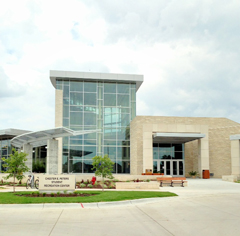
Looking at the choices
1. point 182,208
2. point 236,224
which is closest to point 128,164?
point 182,208

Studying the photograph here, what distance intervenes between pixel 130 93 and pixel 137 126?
6541 mm

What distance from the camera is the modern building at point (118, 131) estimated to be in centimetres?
3862

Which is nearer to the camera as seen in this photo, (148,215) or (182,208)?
(148,215)

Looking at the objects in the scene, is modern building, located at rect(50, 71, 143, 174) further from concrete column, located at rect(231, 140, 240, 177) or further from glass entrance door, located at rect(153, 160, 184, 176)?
concrete column, located at rect(231, 140, 240, 177)

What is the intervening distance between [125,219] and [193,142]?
31.6 m

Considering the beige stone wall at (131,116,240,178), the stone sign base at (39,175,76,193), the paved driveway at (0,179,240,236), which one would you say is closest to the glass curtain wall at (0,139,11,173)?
the beige stone wall at (131,116,240,178)

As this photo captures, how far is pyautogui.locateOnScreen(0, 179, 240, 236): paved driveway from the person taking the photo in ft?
29.8

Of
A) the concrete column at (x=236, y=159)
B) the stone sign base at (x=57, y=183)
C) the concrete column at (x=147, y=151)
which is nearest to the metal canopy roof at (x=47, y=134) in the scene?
the concrete column at (x=147, y=151)

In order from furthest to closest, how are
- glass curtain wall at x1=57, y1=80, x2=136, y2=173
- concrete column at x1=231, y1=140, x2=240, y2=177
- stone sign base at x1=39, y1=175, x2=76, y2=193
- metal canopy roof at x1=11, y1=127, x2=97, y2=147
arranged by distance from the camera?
glass curtain wall at x1=57, y1=80, x2=136, y2=173 → concrete column at x1=231, y1=140, x2=240, y2=177 → metal canopy roof at x1=11, y1=127, x2=97, y2=147 → stone sign base at x1=39, y1=175, x2=76, y2=193

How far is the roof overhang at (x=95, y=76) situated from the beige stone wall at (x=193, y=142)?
20.4 feet

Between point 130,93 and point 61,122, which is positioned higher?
point 130,93

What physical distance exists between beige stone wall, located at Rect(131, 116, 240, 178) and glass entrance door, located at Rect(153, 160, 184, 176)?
84cm

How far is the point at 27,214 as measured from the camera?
11.8m

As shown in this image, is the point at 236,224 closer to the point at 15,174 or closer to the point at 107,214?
the point at 107,214
